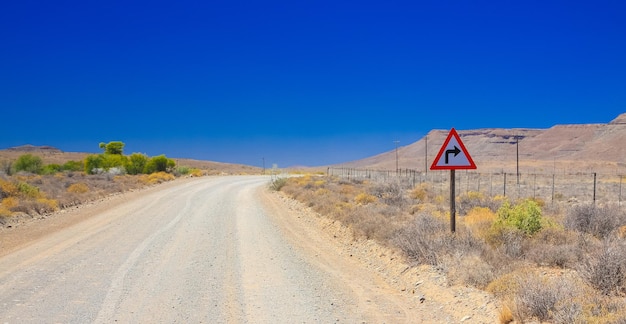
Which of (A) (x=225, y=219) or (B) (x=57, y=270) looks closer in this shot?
(B) (x=57, y=270)

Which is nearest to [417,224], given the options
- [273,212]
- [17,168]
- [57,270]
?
[57,270]

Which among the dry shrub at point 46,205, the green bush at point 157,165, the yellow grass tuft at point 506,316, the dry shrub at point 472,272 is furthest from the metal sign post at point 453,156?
the green bush at point 157,165

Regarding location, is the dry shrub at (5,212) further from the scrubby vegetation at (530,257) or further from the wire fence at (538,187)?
the wire fence at (538,187)

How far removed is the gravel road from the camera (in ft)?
22.4

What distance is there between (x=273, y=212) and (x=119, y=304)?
44.5ft

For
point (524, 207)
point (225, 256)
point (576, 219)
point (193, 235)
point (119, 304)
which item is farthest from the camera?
point (193, 235)

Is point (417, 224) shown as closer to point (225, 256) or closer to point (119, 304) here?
point (225, 256)

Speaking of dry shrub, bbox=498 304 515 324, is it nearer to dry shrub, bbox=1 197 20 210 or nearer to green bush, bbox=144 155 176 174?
dry shrub, bbox=1 197 20 210

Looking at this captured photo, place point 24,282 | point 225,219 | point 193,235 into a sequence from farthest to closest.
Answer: point 225,219
point 193,235
point 24,282

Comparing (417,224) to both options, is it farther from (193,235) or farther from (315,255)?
(193,235)

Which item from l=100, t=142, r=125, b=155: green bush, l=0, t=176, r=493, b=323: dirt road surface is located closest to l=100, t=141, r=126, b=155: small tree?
l=100, t=142, r=125, b=155: green bush

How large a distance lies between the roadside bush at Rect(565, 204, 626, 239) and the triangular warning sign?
4582 mm

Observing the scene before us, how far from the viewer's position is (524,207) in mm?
11875

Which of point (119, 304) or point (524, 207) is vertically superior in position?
point (524, 207)
